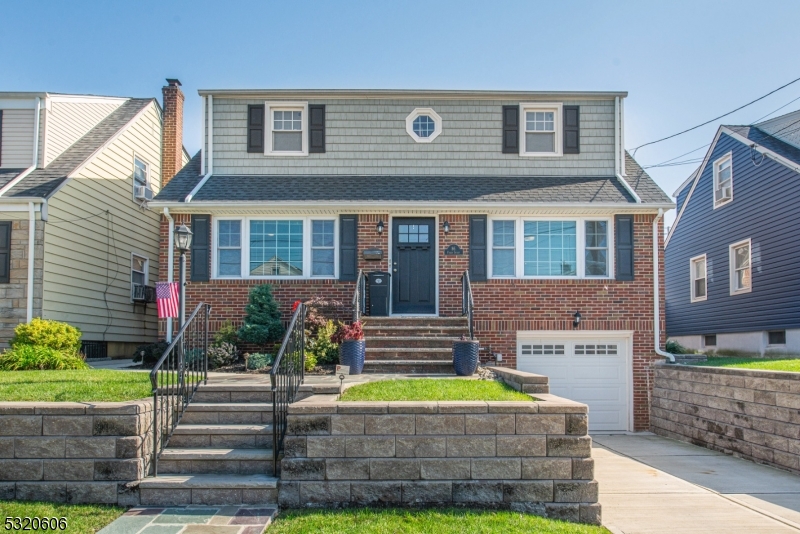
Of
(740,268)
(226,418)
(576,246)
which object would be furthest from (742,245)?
(226,418)

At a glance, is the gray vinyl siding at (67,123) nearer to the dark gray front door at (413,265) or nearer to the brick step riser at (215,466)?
the dark gray front door at (413,265)

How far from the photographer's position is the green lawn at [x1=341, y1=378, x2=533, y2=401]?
21.2 feet

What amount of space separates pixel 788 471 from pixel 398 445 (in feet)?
17.9

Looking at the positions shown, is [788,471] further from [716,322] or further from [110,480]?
[716,322]

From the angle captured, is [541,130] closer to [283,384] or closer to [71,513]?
[283,384]

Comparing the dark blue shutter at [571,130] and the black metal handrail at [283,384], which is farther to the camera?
the dark blue shutter at [571,130]

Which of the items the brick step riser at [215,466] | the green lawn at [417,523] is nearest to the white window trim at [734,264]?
the green lawn at [417,523]

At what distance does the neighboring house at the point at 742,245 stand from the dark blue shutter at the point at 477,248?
7.65 m

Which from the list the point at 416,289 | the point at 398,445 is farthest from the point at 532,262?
the point at 398,445

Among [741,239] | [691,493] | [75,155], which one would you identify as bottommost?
[691,493]

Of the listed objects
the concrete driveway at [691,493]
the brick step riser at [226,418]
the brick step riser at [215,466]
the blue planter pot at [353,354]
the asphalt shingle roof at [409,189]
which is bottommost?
the concrete driveway at [691,493]

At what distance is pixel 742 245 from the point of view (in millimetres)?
16109

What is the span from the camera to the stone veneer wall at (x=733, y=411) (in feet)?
26.0

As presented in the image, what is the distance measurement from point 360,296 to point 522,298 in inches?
118
